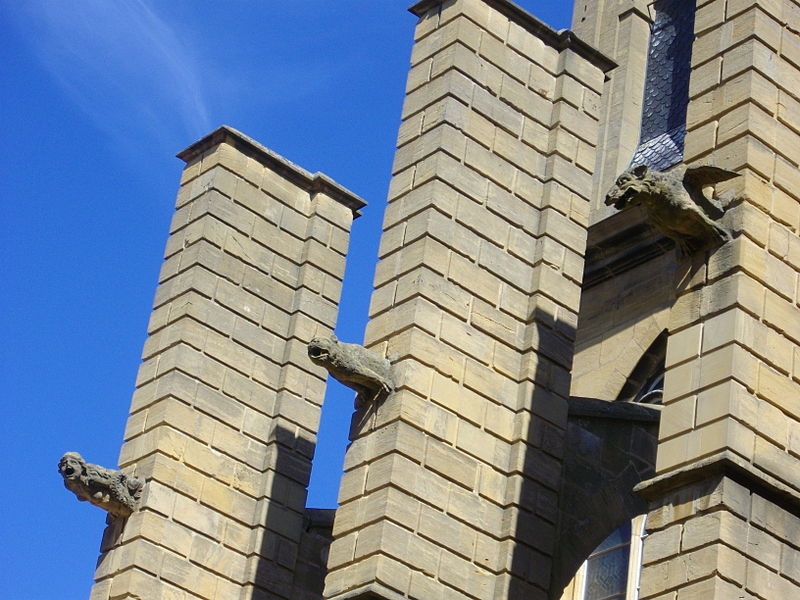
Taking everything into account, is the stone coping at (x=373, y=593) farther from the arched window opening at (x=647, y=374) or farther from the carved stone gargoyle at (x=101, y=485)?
the arched window opening at (x=647, y=374)

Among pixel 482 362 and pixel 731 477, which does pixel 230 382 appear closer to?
pixel 482 362

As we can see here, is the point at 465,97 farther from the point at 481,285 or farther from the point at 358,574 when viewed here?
the point at 358,574

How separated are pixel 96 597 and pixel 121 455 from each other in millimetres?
1564

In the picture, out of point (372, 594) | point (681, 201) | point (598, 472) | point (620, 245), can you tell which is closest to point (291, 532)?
point (598, 472)

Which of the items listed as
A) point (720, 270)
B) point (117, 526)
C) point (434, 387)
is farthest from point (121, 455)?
point (720, 270)

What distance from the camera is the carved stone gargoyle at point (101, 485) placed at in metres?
17.0

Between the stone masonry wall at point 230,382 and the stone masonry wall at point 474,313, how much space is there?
2.97 meters

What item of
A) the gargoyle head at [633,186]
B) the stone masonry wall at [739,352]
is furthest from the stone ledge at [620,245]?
the gargoyle head at [633,186]

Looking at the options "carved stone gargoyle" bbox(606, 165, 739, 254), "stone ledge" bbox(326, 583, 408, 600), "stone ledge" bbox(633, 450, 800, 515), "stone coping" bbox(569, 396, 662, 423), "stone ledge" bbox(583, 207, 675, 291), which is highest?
"stone ledge" bbox(583, 207, 675, 291)

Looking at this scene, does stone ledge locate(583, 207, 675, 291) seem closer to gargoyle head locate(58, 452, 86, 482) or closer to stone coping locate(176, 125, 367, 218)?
stone coping locate(176, 125, 367, 218)

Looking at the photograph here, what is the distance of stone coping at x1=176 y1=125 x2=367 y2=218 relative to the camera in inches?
774

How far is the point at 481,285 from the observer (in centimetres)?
1577

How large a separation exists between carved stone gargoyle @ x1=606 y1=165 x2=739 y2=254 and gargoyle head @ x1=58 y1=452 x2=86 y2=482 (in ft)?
19.8

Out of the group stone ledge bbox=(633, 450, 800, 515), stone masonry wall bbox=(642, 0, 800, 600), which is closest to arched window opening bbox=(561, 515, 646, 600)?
stone masonry wall bbox=(642, 0, 800, 600)
